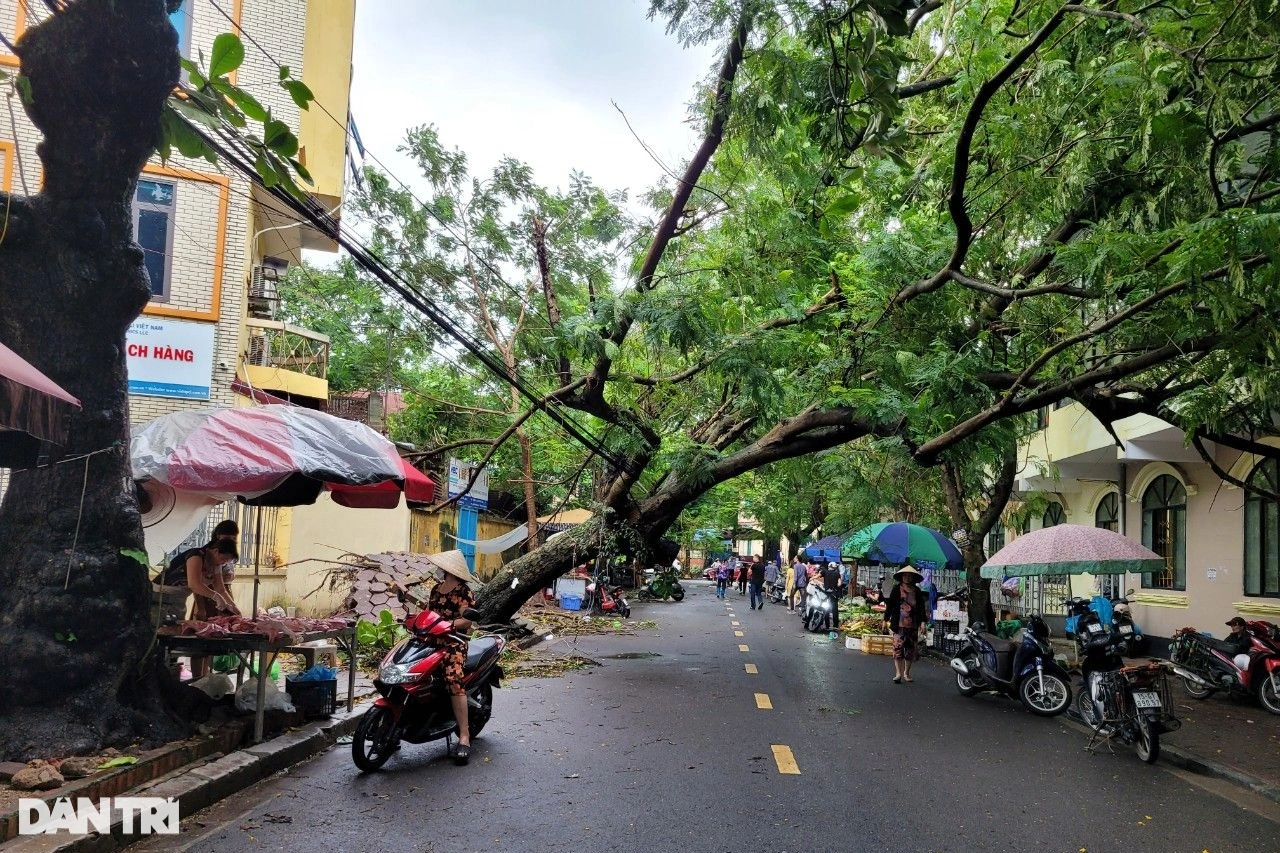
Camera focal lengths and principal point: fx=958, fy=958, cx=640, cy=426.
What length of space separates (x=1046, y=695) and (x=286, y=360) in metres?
13.9

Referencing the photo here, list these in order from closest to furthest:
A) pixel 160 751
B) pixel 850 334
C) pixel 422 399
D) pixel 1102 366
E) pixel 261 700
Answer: pixel 160 751
pixel 261 700
pixel 1102 366
pixel 850 334
pixel 422 399

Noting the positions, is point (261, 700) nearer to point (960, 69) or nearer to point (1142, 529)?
point (960, 69)

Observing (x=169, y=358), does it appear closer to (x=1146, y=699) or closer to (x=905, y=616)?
(x=905, y=616)

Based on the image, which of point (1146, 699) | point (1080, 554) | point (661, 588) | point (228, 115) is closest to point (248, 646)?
point (228, 115)

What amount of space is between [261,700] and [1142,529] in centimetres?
1727

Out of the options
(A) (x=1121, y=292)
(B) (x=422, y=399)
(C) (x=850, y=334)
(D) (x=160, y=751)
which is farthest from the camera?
(B) (x=422, y=399)

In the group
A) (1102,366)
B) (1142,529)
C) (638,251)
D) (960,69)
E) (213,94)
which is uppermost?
(960,69)

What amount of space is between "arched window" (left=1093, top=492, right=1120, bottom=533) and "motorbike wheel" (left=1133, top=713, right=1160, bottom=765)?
12240mm

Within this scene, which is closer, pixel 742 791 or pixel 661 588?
pixel 742 791

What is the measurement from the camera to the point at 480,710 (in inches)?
336

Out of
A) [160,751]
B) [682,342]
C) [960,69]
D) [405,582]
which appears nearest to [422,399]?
[405,582]

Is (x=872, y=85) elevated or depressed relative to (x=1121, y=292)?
elevated

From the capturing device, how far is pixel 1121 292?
8.76m

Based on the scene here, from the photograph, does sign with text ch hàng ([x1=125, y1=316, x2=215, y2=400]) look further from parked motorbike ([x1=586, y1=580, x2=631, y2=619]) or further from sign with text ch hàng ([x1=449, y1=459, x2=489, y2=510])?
parked motorbike ([x1=586, y1=580, x2=631, y2=619])
